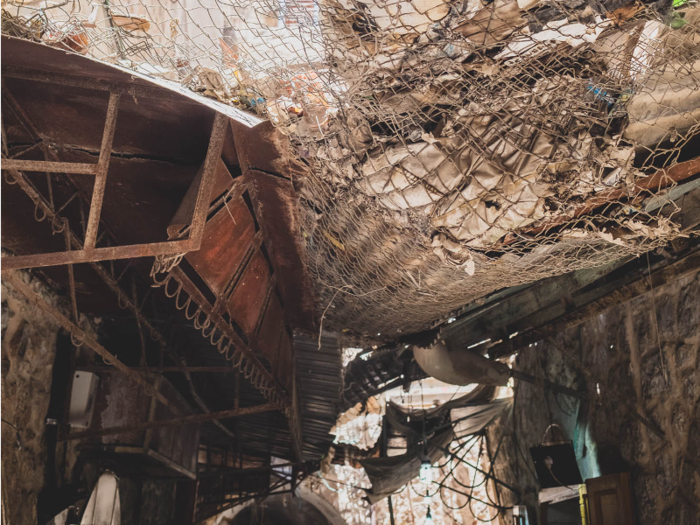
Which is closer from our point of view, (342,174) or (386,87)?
(386,87)

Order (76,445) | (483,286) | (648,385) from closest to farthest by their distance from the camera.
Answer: (483,286), (648,385), (76,445)

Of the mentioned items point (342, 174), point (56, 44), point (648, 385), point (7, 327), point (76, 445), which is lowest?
point (76, 445)

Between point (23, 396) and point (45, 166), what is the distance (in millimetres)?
2934

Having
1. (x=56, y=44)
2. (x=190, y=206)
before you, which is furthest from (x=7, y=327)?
(x=56, y=44)

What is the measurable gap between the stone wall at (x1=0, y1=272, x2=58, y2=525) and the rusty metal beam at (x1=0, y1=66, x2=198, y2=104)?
7.65 ft

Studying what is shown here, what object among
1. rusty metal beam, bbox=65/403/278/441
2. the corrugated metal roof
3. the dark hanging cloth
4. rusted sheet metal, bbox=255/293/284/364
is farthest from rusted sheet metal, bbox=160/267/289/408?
the dark hanging cloth

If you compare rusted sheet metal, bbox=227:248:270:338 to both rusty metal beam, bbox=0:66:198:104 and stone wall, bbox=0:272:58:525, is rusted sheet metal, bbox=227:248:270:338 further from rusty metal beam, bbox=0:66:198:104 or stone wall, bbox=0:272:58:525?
stone wall, bbox=0:272:58:525

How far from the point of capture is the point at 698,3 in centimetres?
182

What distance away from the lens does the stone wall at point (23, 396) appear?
4.14 meters

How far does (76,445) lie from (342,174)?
4.49 meters

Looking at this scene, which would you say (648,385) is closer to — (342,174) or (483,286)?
(483,286)

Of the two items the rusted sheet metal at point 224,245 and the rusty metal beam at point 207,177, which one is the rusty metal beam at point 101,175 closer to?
the rusty metal beam at point 207,177

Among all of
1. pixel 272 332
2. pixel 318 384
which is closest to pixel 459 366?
pixel 318 384

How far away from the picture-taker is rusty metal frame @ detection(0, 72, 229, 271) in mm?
2447
